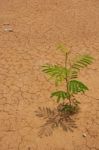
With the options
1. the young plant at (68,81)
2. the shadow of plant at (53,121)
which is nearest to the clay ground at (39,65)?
the shadow of plant at (53,121)

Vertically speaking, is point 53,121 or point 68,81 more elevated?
point 68,81

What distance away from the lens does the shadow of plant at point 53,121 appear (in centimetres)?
378

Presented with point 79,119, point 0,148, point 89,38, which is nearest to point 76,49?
point 89,38

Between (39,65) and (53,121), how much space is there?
1483mm

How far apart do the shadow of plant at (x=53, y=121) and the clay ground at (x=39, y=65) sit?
0.03 m

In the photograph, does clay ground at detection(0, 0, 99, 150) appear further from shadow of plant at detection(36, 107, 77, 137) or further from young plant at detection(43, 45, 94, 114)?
young plant at detection(43, 45, 94, 114)

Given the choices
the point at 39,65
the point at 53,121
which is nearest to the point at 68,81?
the point at 53,121

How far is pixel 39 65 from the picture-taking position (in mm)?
5074

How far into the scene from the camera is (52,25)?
6.55m

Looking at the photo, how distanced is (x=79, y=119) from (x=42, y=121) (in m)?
0.55

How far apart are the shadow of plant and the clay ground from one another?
3 centimetres

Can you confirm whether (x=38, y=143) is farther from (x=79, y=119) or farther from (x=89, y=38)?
(x=89, y=38)

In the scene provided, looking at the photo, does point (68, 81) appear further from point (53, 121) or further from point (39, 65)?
point (39, 65)

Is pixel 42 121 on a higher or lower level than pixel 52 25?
lower
